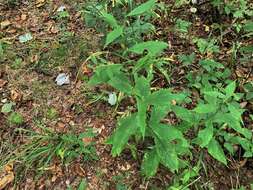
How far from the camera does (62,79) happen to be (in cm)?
337

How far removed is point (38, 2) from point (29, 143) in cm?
163

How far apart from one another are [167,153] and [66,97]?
3.70 feet

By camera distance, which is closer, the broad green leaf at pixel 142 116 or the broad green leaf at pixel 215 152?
the broad green leaf at pixel 142 116

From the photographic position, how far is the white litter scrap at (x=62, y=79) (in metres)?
3.36

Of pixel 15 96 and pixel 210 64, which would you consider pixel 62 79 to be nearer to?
pixel 15 96

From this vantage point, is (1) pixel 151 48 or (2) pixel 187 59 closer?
(1) pixel 151 48

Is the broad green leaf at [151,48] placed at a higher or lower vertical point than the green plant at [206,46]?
higher

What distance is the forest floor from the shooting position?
2854 mm

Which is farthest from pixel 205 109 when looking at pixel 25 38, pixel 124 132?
pixel 25 38

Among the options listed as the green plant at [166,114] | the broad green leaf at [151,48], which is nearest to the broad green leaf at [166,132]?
the green plant at [166,114]

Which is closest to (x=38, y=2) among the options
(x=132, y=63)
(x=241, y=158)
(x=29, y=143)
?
(x=132, y=63)

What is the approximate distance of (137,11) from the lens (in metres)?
2.86

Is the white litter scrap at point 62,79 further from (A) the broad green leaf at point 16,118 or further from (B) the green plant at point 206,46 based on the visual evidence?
(B) the green plant at point 206,46

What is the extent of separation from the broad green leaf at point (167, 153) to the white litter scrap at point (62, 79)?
1.17m
